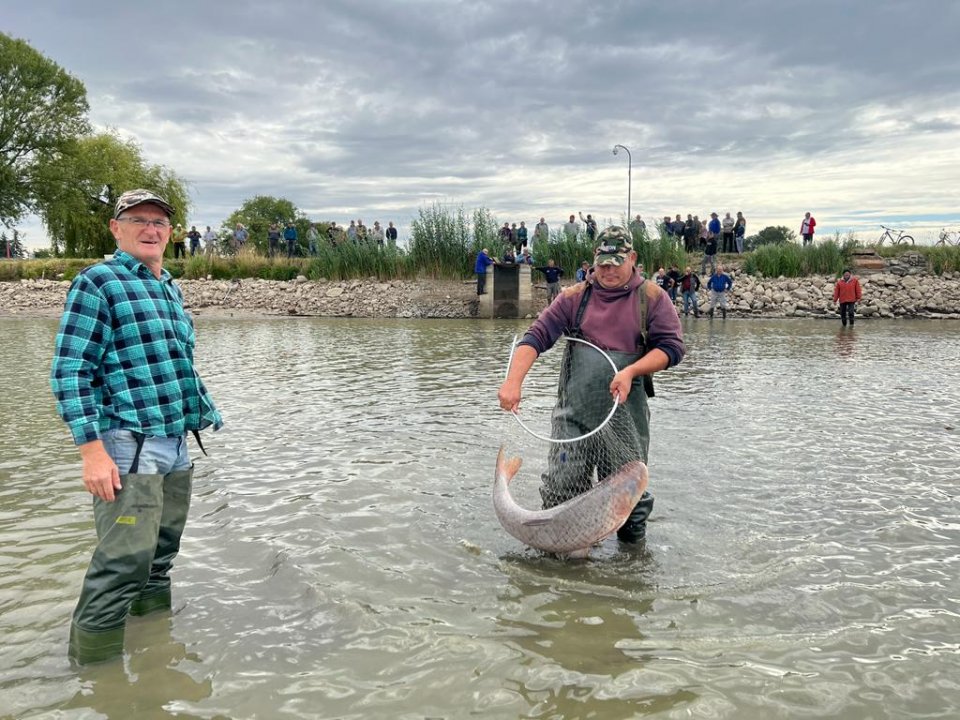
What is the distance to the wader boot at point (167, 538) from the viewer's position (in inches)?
147

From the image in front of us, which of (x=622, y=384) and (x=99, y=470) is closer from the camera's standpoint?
(x=99, y=470)

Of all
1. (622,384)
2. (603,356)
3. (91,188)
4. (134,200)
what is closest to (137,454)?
(134,200)

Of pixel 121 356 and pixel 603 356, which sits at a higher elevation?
pixel 121 356

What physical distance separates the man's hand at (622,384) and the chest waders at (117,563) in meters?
2.64

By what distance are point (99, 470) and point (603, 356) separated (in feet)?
9.98

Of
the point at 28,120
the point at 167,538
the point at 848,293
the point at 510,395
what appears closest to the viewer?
the point at 167,538

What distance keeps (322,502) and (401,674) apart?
2.81 m

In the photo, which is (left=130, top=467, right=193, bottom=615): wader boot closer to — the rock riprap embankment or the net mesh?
the net mesh

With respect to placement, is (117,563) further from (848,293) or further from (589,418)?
(848,293)

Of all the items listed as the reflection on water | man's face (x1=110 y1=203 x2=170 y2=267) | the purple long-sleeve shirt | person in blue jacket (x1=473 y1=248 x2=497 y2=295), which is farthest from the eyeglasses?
person in blue jacket (x1=473 y1=248 x2=497 y2=295)

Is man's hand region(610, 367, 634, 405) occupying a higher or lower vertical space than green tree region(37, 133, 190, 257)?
lower

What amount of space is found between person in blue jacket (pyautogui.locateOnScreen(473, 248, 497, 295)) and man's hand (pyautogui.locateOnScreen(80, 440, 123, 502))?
26115mm

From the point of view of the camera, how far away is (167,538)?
387 centimetres

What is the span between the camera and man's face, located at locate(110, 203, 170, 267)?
349 centimetres
